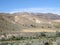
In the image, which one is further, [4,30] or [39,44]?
[4,30]

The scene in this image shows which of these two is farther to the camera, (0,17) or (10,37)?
(0,17)

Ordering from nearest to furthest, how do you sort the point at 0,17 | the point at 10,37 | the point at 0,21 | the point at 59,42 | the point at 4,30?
the point at 59,42 → the point at 10,37 → the point at 4,30 → the point at 0,21 → the point at 0,17

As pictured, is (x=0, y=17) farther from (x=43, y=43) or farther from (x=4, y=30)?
(x=43, y=43)

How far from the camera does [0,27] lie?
5659 cm

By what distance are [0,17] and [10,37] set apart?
1952cm

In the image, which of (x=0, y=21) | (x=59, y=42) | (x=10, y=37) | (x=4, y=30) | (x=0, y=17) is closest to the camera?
(x=59, y=42)

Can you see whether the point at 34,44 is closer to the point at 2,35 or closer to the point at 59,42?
the point at 59,42

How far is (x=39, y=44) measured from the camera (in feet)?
110

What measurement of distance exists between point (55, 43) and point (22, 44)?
4832 mm

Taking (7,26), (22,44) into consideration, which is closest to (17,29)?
(7,26)

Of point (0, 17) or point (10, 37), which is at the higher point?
point (0, 17)

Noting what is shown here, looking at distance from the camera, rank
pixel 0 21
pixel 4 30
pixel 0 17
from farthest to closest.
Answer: pixel 0 17 → pixel 0 21 → pixel 4 30

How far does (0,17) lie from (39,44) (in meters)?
32.6

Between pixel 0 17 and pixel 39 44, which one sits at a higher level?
pixel 0 17
